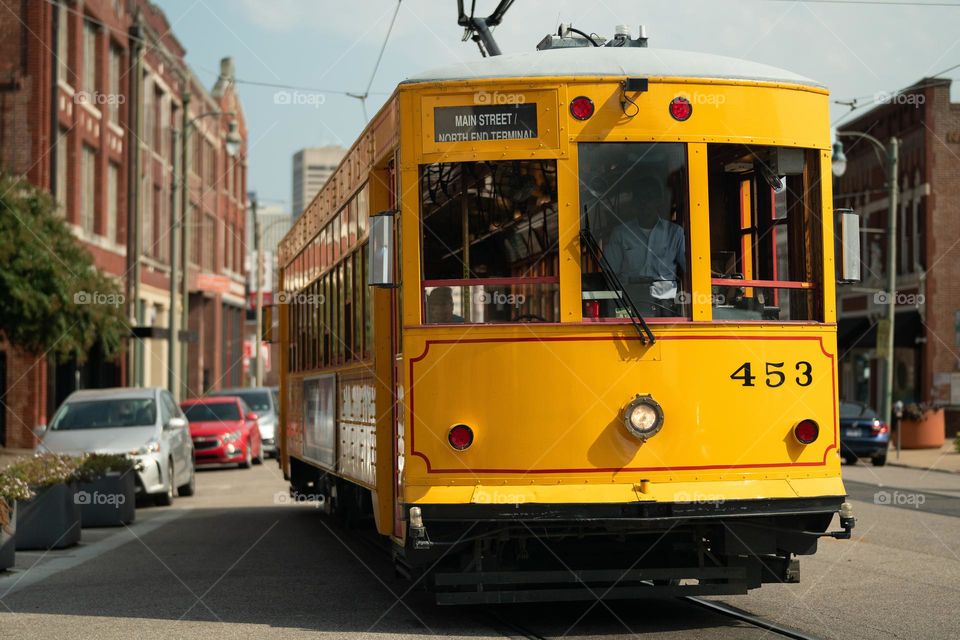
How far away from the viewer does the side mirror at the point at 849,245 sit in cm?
877

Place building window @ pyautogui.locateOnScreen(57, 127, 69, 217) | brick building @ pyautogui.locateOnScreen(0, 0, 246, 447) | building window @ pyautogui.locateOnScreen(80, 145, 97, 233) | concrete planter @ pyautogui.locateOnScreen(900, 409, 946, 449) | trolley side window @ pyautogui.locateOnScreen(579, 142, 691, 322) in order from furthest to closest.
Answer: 1. building window @ pyautogui.locateOnScreen(80, 145, 97, 233)
2. concrete planter @ pyautogui.locateOnScreen(900, 409, 946, 449)
3. building window @ pyautogui.locateOnScreen(57, 127, 69, 217)
4. brick building @ pyautogui.locateOnScreen(0, 0, 246, 447)
5. trolley side window @ pyautogui.locateOnScreen(579, 142, 691, 322)

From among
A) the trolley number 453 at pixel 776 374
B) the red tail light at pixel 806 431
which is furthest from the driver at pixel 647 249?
the red tail light at pixel 806 431

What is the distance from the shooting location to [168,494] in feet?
66.7

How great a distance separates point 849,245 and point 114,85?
35154mm

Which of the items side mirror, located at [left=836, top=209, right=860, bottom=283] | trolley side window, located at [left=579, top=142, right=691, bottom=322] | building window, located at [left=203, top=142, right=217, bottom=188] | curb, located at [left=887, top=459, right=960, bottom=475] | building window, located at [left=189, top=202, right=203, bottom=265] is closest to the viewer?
trolley side window, located at [left=579, top=142, right=691, bottom=322]

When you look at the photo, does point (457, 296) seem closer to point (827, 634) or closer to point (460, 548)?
point (460, 548)

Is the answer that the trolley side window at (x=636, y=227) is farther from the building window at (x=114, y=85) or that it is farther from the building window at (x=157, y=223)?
the building window at (x=157, y=223)

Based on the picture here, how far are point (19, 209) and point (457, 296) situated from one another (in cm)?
1971

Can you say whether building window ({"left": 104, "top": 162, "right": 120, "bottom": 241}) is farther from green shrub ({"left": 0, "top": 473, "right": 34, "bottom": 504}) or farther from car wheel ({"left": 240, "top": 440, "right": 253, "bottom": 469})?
green shrub ({"left": 0, "top": 473, "right": 34, "bottom": 504})

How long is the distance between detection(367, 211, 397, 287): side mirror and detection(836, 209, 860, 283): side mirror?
2.69m

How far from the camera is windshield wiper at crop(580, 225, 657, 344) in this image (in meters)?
8.41

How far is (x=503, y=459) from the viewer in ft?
27.4

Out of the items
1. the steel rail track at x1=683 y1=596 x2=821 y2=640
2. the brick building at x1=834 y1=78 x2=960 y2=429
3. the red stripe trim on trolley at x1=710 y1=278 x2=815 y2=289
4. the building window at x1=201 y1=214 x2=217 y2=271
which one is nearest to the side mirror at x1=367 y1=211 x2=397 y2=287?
the red stripe trim on trolley at x1=710 y1=278 x2=815 y2=289

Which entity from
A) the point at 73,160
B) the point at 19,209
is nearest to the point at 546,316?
the point at 19,209
